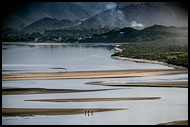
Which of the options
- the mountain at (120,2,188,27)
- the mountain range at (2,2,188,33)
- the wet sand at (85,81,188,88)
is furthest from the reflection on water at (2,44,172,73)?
the wet sand at (85,81,188,88)

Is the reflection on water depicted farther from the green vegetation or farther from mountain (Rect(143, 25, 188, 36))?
mountain (Rect(143, 25, 188, 36))

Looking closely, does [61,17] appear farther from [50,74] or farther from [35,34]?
[50,74]

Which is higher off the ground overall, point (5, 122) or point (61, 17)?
point (61, 17)

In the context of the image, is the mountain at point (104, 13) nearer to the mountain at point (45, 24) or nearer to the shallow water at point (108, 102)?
the mountain at point (45, 24)

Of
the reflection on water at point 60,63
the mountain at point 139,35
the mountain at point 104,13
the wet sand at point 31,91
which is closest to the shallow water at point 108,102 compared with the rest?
the reflection on water at point 60,63

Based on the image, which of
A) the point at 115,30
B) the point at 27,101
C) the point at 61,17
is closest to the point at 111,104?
the point at 27,101

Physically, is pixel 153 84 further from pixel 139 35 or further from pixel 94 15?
pixel 139 35
